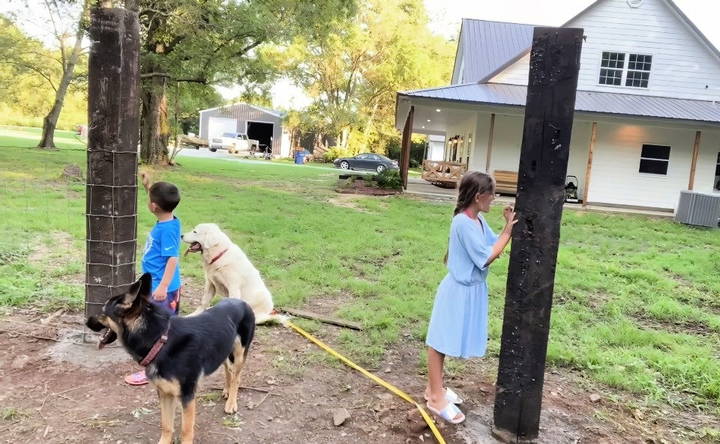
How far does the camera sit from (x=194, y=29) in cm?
1733

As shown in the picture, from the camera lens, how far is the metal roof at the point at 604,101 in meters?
16.0

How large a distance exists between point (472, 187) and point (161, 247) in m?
2.23

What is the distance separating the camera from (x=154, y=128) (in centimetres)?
2192

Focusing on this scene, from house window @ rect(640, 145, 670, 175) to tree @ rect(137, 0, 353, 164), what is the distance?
1224 centimetres

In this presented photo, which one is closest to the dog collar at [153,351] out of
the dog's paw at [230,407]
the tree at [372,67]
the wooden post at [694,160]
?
the dog's paw at [230,407]

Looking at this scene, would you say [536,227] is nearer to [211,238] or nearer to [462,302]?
[462,302]

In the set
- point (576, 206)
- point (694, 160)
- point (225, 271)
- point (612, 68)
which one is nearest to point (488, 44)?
point (612, 68)

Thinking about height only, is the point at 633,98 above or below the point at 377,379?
above

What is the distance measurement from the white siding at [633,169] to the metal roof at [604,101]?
1.05 meters

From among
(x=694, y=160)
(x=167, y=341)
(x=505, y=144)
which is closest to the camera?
(x=167, y=341)

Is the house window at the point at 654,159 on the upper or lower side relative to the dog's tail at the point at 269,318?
upper

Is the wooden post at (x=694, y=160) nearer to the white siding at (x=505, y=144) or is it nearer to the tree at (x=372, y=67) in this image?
the white siding at (x=505, y=144)

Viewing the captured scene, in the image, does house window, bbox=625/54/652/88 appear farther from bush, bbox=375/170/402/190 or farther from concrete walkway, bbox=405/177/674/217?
bush, bbox=375/170/402/190

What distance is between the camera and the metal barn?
53528mm
